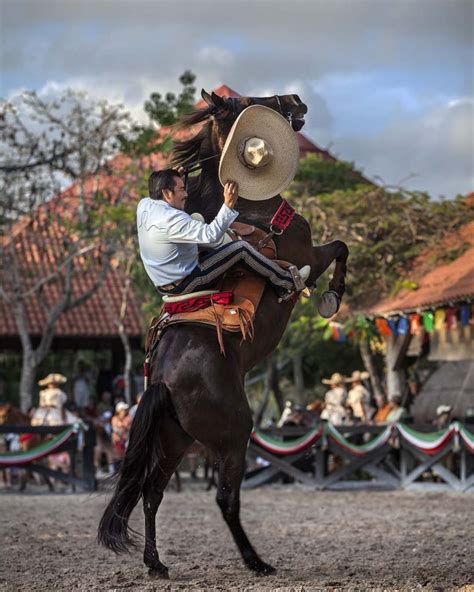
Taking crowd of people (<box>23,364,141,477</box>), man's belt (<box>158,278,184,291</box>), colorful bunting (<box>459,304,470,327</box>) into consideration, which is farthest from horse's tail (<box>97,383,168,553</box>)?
colorful bunting (<box>459,304,470,327</box>)

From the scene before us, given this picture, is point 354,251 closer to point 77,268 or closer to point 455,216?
point 455,216

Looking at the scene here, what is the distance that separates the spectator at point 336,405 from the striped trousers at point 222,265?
502 inches

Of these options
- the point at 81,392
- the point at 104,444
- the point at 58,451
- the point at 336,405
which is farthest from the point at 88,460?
the point at 81,392

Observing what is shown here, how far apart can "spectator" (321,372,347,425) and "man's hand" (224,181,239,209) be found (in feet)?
42.5

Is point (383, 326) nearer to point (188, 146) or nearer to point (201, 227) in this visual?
Answer: point (188, 146)

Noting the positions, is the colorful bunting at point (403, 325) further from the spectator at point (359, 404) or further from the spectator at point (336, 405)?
the spectator at point (336, 405)

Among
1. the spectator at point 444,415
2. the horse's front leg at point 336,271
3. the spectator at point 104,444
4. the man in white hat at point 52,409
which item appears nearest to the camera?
the horse's front leg at point 336,271

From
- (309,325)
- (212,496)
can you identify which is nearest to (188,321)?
(212,496)

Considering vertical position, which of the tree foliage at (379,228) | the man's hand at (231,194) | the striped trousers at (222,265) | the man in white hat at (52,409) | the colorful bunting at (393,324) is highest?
the tree foliage at (379,228)

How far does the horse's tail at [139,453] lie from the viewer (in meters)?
7.01

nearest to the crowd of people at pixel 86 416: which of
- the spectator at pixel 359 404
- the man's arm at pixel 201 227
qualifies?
the spectator at pixel 359 404

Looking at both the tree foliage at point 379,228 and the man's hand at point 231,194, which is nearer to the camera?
the man's hand at point 231,194

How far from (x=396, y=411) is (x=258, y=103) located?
38.9 feet

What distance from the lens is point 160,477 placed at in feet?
24.2
